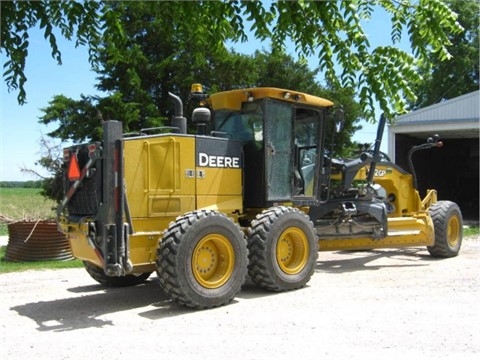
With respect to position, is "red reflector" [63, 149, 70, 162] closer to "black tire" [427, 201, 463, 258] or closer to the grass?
"black tire" [427, 201, 463, 258]

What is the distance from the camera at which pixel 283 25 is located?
11.3 feet

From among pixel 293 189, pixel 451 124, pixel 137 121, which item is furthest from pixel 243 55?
pixel 293 189

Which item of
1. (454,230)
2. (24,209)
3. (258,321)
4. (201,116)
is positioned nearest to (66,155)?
(201,116)

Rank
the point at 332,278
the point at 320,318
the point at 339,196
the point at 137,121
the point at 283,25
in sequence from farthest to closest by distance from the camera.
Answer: the point at 137,121
the point at 339,196
the point at 332,278
the point at 320,318
the point at 283,25

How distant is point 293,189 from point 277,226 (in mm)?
1082

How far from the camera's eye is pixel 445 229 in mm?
11078

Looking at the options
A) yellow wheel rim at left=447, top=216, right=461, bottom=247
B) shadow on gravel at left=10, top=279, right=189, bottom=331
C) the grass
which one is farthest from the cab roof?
the grass

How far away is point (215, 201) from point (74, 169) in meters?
1.88

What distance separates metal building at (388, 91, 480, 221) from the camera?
20703 millimetres

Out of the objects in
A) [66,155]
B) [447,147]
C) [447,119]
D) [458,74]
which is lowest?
[66,155]

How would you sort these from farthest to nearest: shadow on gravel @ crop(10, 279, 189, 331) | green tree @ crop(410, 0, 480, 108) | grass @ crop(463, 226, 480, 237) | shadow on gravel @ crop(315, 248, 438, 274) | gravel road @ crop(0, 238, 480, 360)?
green tree @ crop(410, 0, 480, 108), grass @ crop(463, 226, 480, 237), shadow on gravel @ crop(315, 248, 438, 274), shadow on gravel @ crop(10, 279, 189, 331), gravel road @ crop(0, 238, 480, 360)

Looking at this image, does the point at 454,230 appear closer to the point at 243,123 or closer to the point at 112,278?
the point at 243,123

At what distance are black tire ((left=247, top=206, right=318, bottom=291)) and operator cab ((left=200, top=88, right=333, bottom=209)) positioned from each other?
489mm

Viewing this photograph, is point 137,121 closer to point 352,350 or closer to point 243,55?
point 243,55
